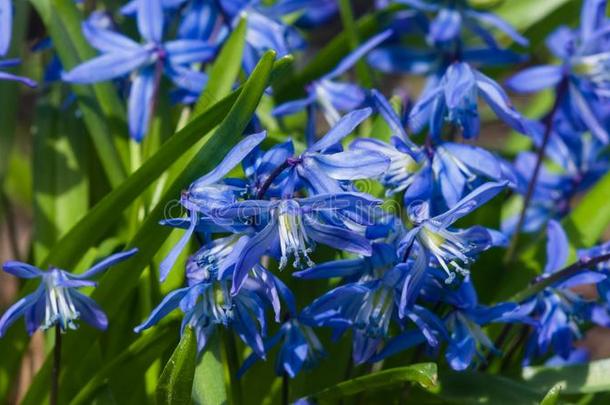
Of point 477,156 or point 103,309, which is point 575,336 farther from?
point 103,309

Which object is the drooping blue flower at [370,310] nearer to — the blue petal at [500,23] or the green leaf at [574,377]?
the green leaf at [574,377]

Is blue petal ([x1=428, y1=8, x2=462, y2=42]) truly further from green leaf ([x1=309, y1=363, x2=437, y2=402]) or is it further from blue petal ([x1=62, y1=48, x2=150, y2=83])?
green leaf ([x1=309, y1=363, x2=437, y2=402])

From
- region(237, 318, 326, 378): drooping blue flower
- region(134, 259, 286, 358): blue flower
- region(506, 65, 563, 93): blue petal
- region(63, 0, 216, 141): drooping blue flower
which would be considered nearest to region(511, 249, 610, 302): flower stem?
region(237, 318, 326, 378): drooping blue flower

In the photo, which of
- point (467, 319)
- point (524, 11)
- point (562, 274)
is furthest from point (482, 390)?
point (524, 11)

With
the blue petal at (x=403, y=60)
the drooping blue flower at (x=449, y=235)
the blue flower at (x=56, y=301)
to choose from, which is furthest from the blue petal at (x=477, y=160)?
the blue petal at (x=403, y=60)

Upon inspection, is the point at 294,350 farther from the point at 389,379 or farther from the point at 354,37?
the point at 354,37

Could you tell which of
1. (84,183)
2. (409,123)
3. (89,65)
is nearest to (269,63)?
(409,123)
